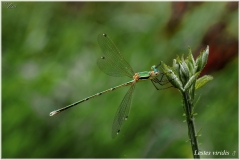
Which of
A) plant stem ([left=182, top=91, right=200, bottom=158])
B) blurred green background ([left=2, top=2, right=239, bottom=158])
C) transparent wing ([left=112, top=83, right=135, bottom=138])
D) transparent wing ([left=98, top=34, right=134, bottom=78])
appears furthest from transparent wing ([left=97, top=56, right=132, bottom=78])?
plant stem ([left=182, top=91, right=200, bottom=158])

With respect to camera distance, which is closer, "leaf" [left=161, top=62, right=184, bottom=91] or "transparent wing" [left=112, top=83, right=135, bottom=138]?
"leaf" [left=161, top=62, right=184, bottom=91]

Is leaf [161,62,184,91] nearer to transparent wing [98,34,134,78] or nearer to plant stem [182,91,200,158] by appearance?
plant stem [182,91,200,158]

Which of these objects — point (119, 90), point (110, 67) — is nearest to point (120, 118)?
point (110, 67)

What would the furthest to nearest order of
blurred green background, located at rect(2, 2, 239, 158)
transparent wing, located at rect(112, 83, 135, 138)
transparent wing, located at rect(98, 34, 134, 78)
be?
blurred green background, located at rect(2, 2, 239, 158)
transparent wing, located at rect(98, 34, 134, 78)
transparent wing, located at rect(112, 83, 135, 138)

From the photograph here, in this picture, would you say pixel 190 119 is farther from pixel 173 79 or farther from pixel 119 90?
pixel 119 90

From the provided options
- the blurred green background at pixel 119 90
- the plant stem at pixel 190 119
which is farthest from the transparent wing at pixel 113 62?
the plant stem at pixel 190 119

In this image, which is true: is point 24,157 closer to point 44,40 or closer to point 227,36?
point 44,40
